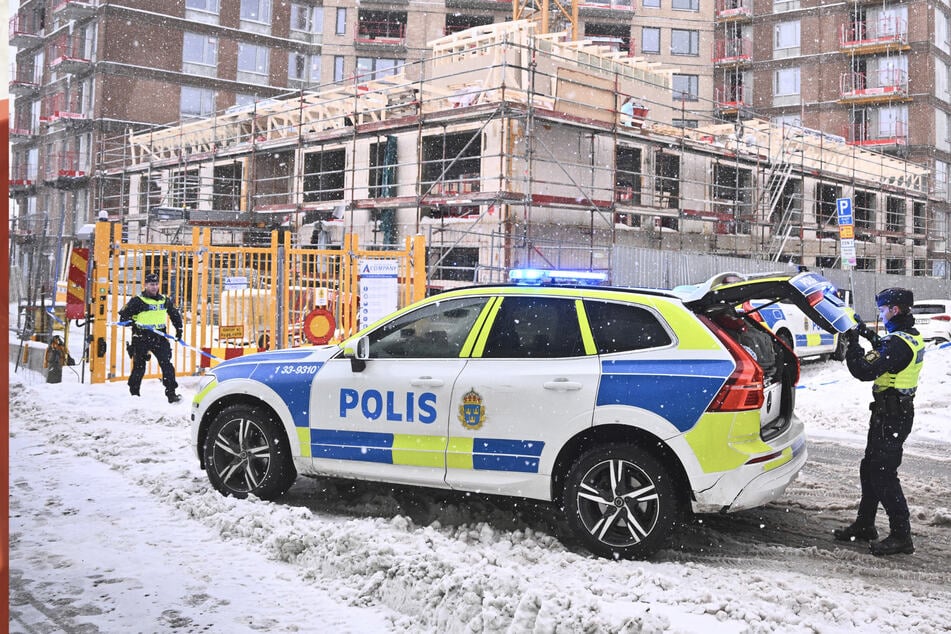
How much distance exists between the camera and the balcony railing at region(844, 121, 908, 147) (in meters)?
47.3

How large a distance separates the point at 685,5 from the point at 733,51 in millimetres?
4243

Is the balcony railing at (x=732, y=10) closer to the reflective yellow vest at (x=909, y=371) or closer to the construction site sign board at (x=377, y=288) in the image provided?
the construction site sign board at (x=377, y=288)

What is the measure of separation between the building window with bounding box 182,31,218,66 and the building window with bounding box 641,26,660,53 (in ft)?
85.2

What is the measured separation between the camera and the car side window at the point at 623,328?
5512mm

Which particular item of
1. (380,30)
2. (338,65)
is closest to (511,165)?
(338,65)

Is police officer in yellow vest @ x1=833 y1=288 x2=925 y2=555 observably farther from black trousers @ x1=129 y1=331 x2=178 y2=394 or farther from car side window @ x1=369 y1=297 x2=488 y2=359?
black trousers @ x1=129 y1=331 x2=178 y2=394

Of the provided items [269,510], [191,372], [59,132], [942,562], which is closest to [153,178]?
[59,132]

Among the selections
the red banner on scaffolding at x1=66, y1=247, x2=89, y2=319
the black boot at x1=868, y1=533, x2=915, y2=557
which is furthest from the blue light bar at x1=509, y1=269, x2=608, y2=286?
the red banner on scaffolding at x1=66, y1=247, x2=89, y2=319

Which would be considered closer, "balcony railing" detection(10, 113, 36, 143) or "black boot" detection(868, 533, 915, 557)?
"black boot" detection(868, 533, 915, 557)

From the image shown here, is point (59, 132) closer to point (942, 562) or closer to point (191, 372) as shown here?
point (191, 372)

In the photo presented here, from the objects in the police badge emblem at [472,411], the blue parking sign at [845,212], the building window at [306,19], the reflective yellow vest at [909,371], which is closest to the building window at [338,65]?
the building window at [306,19]

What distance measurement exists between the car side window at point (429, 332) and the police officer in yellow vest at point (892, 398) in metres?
2.57

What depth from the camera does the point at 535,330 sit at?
5.84 meters

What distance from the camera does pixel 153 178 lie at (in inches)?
1454
